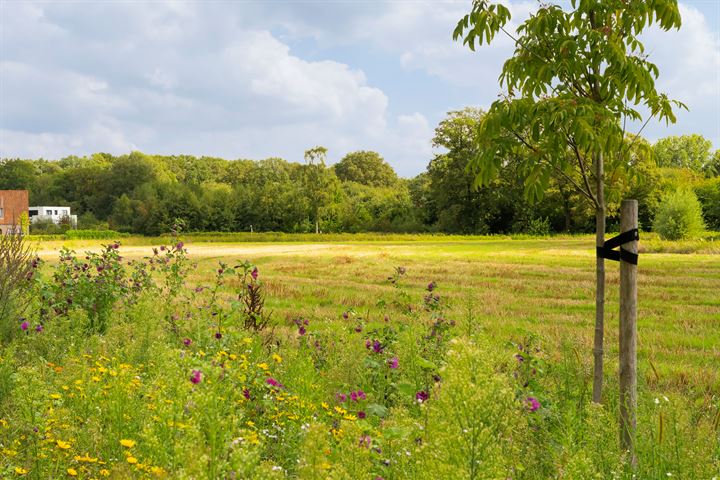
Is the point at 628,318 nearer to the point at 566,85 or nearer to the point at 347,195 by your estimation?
the point at 566,85

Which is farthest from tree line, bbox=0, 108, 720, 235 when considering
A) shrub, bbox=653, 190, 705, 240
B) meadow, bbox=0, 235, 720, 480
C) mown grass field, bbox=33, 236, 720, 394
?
meadow, bbox=0, 235, 720, 480

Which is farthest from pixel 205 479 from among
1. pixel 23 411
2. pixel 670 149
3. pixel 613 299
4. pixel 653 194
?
pixel 670 149

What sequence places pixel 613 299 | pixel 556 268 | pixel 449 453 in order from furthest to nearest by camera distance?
pixel 556 268 < pixel 613 299 < pixel 449 453

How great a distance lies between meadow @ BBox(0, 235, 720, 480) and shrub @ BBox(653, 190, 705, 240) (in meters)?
22.6

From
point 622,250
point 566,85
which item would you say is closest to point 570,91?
point 566,85

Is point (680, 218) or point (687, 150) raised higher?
point (687, 150)

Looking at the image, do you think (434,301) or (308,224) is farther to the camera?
(308,224)

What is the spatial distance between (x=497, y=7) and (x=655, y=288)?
12.1 m

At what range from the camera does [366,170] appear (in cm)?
9094

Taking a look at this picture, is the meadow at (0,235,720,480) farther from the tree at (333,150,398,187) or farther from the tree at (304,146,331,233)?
the tree at (333,150,398,187)

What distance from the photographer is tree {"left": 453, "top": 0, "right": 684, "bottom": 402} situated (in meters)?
4.22

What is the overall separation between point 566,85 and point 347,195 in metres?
66.0

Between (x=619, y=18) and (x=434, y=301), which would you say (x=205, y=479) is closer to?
(x=619, y=18)

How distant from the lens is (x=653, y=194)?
48688mm
